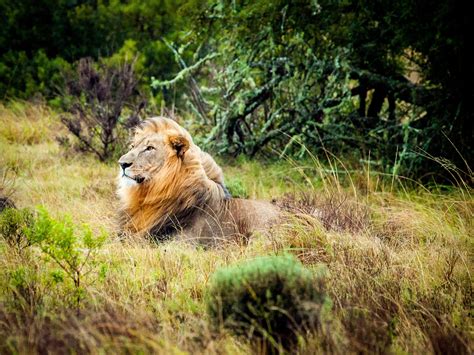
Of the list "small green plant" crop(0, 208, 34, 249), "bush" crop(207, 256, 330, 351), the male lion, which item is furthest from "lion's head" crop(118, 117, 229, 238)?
"bush" crop(207, 256, 330, 351)

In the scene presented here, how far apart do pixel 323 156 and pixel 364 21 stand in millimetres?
1985

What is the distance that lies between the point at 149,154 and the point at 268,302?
280cm

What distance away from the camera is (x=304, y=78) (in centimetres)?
848

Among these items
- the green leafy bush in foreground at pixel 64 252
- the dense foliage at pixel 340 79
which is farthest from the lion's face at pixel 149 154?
the dense foliage at pixel 340 79

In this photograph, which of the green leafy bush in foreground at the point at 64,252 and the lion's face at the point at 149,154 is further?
the lion's face at the point at 149,154

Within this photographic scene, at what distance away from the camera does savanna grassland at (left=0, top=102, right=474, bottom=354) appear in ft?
9.90

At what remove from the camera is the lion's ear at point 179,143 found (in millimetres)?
5531

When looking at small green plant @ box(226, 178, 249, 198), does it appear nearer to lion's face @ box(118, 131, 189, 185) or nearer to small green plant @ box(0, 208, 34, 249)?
lion's face @ box(118, 131, 189, 185)

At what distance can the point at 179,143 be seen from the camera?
18.2ft

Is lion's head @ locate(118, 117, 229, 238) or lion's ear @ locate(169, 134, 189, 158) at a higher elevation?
lion's ear @ locate(169, 134, 189, 158)

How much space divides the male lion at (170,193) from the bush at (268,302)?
2.33 m

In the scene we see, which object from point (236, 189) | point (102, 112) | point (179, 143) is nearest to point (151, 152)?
point (179, 143)

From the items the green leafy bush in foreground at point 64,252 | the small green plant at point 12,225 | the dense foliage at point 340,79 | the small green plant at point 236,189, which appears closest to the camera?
the green leafy bush in foreground at point 64,252

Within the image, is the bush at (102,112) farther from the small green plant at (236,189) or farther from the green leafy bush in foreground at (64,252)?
the green leafy bush in foreground at (64,252)
